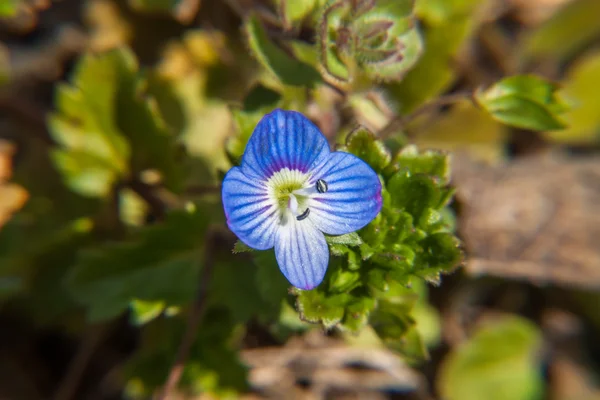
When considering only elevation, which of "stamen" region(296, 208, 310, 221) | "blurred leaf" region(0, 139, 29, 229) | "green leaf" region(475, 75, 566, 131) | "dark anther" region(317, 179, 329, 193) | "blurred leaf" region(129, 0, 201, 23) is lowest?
"stamen" region(296, 208, 310, 221)

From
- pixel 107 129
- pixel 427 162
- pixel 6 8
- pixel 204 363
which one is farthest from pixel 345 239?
pixel 6 8

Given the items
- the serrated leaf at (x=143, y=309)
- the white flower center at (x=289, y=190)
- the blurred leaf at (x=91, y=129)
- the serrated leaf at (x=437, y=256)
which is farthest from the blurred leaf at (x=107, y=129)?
the serrated leaf at (x=437, y=256)

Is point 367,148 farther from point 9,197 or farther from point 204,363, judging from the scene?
point 9,197

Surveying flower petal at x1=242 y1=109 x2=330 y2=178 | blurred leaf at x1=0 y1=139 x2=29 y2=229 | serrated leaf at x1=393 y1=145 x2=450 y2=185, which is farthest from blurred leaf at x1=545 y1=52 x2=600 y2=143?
blurred leaf at x1=0 y1=139 x2=29 y2=229

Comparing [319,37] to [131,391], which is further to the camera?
[131,391]

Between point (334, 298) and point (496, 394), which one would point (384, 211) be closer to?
point (334, 298)

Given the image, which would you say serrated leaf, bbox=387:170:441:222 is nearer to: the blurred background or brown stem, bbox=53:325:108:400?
the blurred background

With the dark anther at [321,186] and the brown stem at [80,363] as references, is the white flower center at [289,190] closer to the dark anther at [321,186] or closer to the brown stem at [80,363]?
the dark anther at [321,186]

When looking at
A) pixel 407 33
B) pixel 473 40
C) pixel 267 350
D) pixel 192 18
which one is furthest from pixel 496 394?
pixel 192 18
